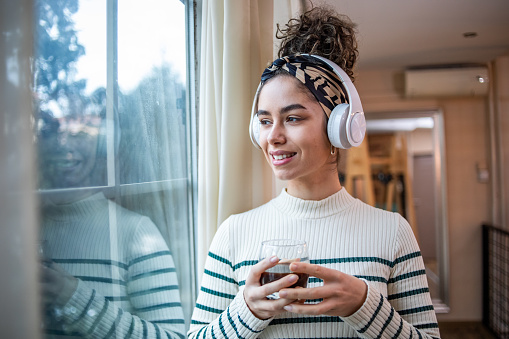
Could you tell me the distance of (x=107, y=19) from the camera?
2.94 ft

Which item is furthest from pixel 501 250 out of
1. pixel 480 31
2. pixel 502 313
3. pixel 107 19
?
pixel 107 19

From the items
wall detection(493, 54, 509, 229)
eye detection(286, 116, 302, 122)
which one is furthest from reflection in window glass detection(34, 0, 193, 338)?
wall detection(493, 54, 509, 229)

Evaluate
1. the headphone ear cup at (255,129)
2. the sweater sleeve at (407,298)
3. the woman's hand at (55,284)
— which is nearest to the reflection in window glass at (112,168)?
the woman's hand at (55,284)

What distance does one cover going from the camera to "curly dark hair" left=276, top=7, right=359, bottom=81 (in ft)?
3.51

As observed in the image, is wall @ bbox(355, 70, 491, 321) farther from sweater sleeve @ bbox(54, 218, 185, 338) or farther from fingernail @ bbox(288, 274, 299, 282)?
fingernail @ bbox(288, 274, 299, 282)

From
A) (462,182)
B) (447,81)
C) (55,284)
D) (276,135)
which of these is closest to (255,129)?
(276,135)

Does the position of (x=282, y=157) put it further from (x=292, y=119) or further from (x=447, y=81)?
(x=447, y=81)

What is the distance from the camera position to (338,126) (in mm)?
941

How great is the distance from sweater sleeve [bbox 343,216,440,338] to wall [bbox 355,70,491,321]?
11.2 ft

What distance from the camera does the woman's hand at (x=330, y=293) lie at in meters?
0.77

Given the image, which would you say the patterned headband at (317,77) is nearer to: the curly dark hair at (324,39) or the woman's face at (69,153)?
the curly dark hair at (324,39)

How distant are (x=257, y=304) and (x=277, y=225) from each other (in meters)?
0.25

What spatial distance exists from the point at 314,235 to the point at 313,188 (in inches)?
4.5

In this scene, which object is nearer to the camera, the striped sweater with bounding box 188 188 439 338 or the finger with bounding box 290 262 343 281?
the finger with bounding box 290 262 343 281
